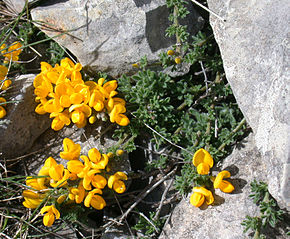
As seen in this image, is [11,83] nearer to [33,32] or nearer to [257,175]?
[33,32]

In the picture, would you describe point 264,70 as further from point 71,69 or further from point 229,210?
point 71,69

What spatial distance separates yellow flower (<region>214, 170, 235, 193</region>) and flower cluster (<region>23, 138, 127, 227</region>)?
0.88 meters

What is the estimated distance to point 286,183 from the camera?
295 cm

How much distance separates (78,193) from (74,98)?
0.92 m

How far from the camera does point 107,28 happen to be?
4145 mm

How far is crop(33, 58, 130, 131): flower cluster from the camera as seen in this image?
3795mm

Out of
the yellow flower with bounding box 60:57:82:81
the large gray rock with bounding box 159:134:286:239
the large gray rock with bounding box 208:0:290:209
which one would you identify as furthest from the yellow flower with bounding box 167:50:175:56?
the large gray rock with bounding box 159:134:286:239

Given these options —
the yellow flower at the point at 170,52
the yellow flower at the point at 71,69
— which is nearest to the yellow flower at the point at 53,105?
the yellow flower at the point at 71,69

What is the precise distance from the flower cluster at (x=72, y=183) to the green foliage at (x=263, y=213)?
120 centimetres

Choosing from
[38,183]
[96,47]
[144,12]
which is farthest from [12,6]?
[38,183]

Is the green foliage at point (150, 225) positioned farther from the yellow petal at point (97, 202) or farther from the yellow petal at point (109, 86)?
the yellow petal at point (109, 86)

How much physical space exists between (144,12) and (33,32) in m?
1.39

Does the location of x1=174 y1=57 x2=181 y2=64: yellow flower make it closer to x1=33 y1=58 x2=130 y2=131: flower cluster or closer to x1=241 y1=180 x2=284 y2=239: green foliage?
x1=33 y1=58 x2=130 y2=131: flower cluster

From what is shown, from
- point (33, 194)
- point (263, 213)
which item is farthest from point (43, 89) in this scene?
point (263, 213)
